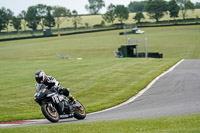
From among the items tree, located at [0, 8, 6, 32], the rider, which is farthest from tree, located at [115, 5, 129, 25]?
the rider

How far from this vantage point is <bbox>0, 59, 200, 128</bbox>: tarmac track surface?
13.8 metres

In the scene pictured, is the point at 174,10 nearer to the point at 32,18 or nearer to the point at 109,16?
the point at 109,16

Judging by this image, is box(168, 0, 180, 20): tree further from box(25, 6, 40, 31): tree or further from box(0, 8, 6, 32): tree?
box(0, 8, 6, 32): tree

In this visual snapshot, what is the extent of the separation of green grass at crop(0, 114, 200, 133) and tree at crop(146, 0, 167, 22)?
509ft

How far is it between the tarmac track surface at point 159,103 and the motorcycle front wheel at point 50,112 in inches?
21.3

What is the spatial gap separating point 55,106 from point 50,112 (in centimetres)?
39

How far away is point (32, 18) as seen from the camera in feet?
524

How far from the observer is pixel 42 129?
10.7 metres

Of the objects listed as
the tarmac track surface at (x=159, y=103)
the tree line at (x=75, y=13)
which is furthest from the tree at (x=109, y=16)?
the tarmac track surface at (x=159, y=103)

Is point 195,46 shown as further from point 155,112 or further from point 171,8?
point 171,8

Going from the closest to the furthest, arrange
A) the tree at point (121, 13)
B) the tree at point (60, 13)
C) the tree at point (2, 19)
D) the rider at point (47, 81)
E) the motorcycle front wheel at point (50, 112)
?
the motorcycle front wheel at point (50, 112) → the rider at point (47, 81) → the tree at point (2, 19) → the tree at point (121, 13) → the tree at point (60, 13)

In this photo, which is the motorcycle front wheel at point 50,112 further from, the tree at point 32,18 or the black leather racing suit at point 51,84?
the tree at point 32,18

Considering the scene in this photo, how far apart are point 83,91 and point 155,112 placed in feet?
23.3

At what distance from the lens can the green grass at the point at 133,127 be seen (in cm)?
1005
